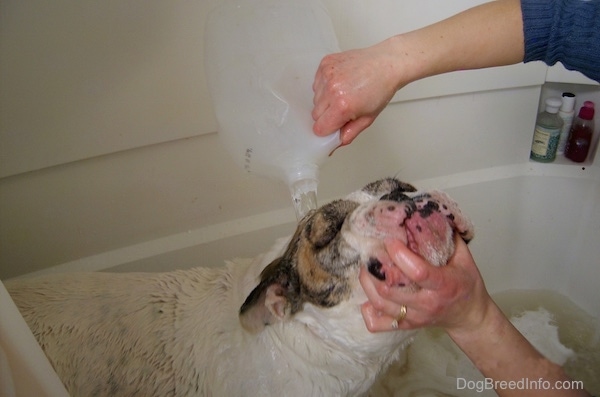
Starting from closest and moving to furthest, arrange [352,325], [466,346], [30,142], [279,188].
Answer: [466,346]
[352,325]
[30,142]
[279,188]

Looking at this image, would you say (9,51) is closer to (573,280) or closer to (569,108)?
(569,108)

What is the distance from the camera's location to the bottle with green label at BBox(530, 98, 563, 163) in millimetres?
1688

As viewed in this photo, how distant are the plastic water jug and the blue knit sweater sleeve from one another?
454 mm

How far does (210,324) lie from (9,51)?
852mm

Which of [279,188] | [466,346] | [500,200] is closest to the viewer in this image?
[466,346]

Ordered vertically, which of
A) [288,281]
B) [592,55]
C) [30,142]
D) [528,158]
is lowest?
[528,158]

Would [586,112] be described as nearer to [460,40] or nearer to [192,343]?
[460,40]

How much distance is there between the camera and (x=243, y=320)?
3.11 feet

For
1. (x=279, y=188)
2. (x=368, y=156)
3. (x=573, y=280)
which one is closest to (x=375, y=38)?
(x=368, y=156)

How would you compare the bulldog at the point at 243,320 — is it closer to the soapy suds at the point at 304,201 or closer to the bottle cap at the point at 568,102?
the soapy suds at the point at 304,201

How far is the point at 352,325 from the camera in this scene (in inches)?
35.4

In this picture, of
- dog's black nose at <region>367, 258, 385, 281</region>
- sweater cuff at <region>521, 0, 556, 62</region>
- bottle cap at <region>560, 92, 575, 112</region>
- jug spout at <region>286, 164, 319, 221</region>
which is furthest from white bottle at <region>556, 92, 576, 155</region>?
dog's black nose at <region>367, 258, 385, 281</region>

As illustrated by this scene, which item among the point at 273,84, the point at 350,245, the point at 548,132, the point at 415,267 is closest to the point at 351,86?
the point at 273,84

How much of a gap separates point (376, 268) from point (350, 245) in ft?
0.25
